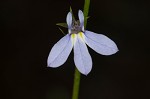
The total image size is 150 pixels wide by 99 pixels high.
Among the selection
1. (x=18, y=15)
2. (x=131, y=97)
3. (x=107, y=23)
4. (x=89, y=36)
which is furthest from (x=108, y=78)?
(x=89, y=36)

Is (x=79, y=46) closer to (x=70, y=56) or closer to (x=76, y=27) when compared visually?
(x=76, y=27)

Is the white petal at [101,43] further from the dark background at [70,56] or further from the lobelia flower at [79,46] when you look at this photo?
the dark background at [70,56]

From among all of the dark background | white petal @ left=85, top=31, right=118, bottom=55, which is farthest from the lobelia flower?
the dark background

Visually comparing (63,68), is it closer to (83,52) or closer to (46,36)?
(46,36)

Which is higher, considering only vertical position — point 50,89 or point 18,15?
point 18,15

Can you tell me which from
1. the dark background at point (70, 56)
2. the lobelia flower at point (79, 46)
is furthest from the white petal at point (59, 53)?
the dark background at point (70, 56)

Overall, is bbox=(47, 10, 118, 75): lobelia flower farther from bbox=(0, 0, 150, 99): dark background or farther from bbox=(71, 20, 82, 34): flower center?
bbox=(0, 0, 150, 99): dark background

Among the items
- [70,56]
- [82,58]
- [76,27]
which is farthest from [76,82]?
[70,56]
